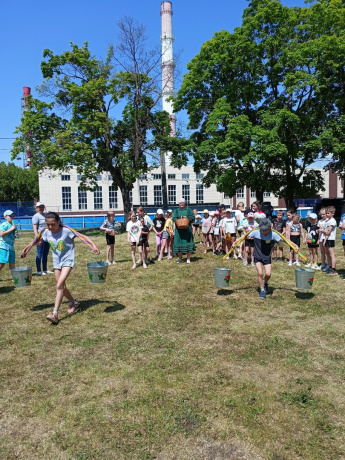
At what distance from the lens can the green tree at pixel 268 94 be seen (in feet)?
71.1

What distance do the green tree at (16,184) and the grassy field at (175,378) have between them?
59.6m

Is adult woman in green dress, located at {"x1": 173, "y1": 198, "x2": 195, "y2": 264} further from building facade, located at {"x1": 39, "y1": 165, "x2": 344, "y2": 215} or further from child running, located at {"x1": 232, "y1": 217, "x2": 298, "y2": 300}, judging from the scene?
building facade, located at {"x1": 39, "y1": 165, "x2": 344, "y2": 215}

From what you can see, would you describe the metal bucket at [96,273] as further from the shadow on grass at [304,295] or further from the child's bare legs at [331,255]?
the child's bare legs at [331,255]

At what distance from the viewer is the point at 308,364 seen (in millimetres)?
4645

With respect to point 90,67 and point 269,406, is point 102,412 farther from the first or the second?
point 90,67

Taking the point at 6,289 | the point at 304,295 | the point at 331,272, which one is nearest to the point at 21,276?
the point at 6,289

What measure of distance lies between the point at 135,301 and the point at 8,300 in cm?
271

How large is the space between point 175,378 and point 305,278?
12.0 ft

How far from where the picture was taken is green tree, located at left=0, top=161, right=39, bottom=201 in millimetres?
61344

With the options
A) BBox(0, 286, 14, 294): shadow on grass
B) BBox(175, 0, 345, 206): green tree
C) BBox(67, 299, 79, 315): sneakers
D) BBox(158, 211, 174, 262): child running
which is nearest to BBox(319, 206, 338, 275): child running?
BBox(158, 211, 174, 262): child running

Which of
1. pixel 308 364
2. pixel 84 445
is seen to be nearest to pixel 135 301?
pixel 308 364

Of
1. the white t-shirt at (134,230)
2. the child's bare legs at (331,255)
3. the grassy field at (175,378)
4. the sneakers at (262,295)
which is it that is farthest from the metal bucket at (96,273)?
the child's bare legs at (331,255)

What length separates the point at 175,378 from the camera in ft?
14.2

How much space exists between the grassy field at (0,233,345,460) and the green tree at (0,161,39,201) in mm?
59615
